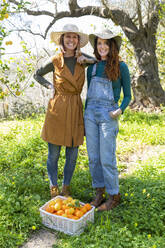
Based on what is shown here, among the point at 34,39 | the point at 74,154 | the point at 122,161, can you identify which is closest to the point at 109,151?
the point at 74,154

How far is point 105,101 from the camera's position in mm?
2912

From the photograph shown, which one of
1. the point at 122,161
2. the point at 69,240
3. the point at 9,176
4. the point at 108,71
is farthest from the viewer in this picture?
the point at 122,161

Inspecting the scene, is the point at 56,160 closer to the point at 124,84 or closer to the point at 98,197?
the point at 98,197

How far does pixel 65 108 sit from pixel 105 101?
445mm

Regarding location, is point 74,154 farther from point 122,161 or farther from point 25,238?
point 122,161

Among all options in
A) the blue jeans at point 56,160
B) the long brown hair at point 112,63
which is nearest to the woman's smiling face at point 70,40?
the long brown hair at point 112,63

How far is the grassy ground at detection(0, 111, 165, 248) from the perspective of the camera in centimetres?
258

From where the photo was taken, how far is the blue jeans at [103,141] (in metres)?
2.92

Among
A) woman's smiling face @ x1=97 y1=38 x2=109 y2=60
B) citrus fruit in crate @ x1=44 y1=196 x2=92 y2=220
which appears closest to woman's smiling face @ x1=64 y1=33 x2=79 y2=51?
woman's smiling face @ x1=97 y1=38 x2=109 y2=60

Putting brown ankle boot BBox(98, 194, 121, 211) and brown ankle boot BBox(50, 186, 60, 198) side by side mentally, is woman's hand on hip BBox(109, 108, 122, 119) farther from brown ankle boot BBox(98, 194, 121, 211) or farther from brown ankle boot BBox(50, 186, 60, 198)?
brown ankle boot BBox(50, 186, 60, 198)

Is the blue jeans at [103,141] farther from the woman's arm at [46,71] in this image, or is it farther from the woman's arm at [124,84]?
the woman's arm at [46,71]

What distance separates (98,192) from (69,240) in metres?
0.79

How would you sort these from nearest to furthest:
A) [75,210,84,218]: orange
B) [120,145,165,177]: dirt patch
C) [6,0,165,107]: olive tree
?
[75,210,84,218]: orange, [120,145,165,177]: dirt patch, [6,0,165,107]: olive tree

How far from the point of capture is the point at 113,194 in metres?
3.10
